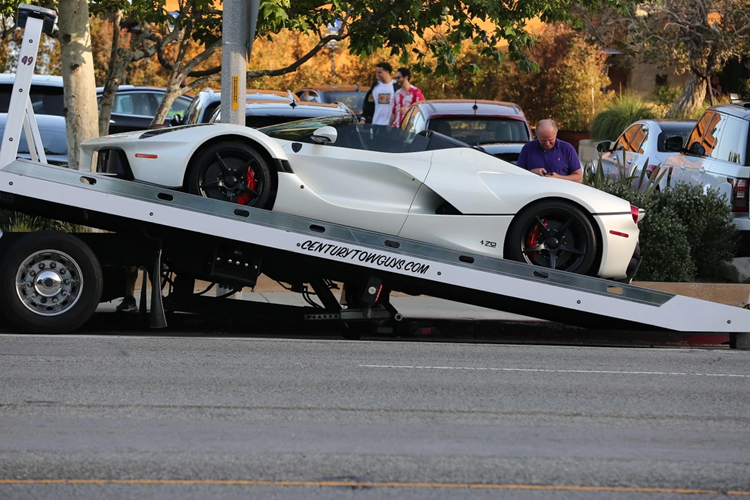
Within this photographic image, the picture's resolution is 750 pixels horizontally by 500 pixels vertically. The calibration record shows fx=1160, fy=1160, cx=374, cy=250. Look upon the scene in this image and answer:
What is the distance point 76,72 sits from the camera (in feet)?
41.4

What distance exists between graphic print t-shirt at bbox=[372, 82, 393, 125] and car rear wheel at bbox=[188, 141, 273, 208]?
23.1 ft

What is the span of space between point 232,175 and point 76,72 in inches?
173

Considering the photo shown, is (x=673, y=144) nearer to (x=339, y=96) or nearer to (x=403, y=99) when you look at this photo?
(x=403, y=99)

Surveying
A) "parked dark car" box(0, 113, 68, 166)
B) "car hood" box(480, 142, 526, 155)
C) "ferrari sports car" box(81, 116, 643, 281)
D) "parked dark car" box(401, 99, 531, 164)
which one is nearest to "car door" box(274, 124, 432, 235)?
"ferrari sports car" box(81, 116, 643, 281)

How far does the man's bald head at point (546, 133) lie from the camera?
11.3 metres

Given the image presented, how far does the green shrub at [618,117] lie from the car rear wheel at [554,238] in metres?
16.7

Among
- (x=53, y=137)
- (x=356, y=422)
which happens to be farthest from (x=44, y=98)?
(x=356, y=422)

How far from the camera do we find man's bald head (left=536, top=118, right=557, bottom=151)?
1132 cm

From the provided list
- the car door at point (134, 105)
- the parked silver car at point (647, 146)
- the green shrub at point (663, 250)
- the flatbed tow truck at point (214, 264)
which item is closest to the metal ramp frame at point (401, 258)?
the flatbed tow truck at point (214, 264)

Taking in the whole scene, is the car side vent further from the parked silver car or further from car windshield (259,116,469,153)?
the parked silver car

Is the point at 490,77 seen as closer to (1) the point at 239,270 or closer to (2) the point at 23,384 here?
(1) the point at 239,270

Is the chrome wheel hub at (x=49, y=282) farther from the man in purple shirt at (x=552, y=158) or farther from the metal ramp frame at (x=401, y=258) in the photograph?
the man in purple shirt at (x=552, y=158)

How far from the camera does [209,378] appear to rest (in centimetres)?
747

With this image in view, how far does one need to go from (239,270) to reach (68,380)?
2105 mm
